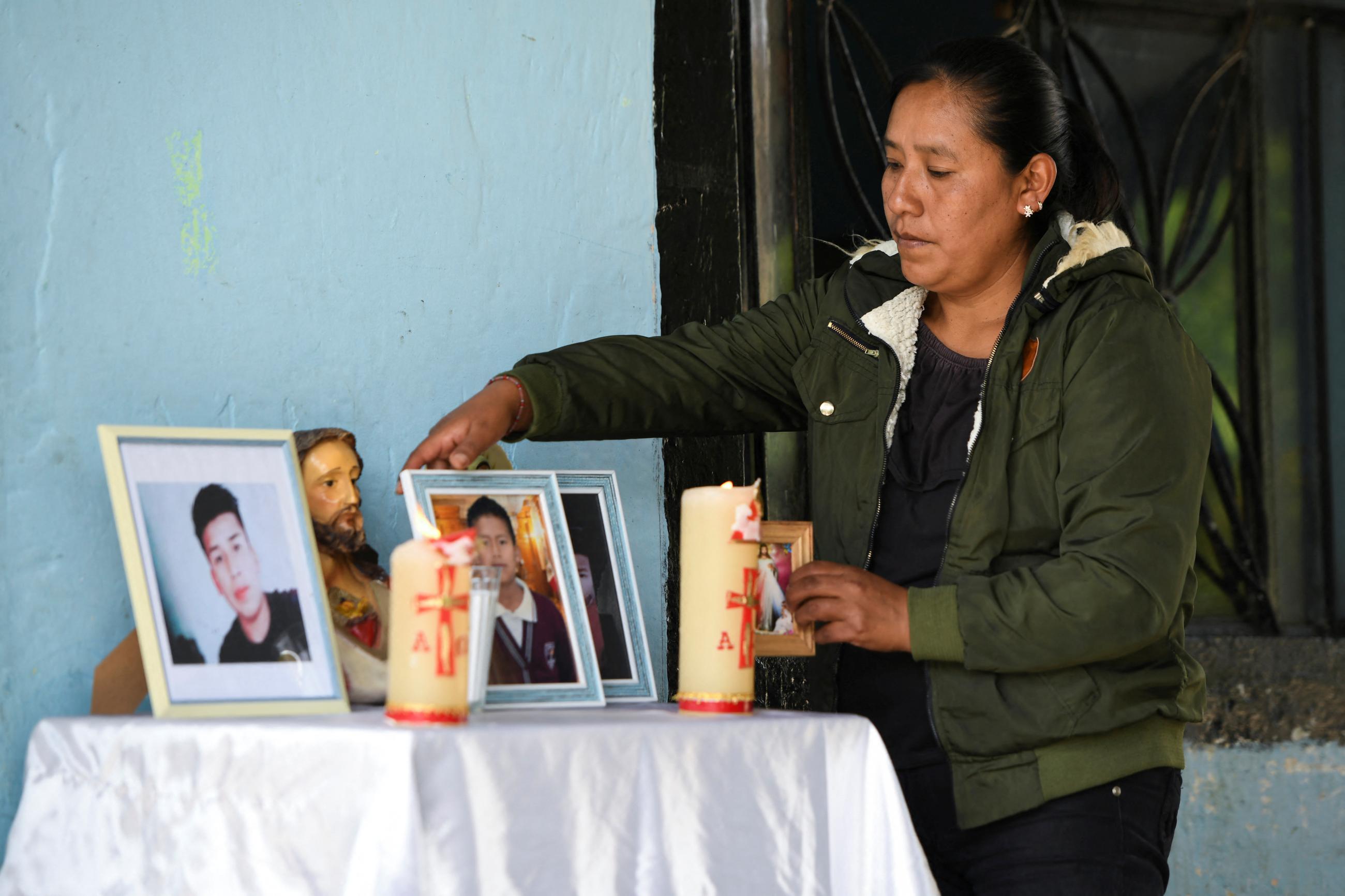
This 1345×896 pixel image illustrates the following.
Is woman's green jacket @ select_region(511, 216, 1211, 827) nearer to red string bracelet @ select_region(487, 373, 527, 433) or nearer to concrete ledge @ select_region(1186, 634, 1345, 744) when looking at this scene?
red string bracelet @ select_region(487, 373, 527, 433)

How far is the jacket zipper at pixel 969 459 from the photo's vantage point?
1656 mm

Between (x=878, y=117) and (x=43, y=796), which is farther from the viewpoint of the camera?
(x=878, y=117)

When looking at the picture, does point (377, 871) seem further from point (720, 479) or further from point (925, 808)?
point (720, 479)

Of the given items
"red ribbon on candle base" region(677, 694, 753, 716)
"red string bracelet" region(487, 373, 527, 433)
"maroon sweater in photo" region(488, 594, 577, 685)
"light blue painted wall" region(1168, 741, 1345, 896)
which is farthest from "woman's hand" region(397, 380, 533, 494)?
"light blue painted wall" region(1168, 741, 1345, 896)

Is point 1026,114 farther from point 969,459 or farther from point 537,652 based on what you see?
point 537,652

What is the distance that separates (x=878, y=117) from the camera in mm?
2613

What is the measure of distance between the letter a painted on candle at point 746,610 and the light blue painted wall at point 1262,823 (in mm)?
1495

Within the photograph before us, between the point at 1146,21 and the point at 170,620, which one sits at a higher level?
the point at 1146,21

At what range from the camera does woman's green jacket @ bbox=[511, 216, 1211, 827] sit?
1540mm

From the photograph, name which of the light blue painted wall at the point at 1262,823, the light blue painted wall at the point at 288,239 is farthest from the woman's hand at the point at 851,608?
the light blue painted wall at the point at 1262,823

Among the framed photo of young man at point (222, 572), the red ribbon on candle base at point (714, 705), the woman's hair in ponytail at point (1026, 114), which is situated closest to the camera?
the framed photo of young man at point (222, 572)

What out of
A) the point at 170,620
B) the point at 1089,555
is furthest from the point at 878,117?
the point at 170,620

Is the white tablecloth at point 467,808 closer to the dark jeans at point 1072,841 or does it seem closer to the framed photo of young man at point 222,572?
the framed photo of young man at point 222,572

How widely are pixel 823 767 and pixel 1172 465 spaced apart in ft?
1.85
